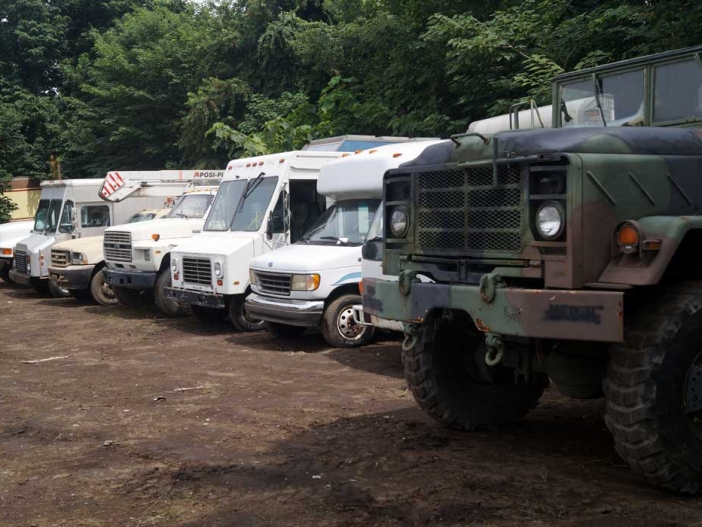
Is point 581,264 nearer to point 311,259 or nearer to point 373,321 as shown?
point 373,321

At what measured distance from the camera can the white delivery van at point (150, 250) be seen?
14016mm

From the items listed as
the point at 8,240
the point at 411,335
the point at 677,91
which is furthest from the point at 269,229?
the point at 8,240

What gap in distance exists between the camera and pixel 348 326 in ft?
34.9

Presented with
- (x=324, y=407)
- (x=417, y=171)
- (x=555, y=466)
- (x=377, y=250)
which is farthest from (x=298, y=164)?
(x=555, y=466)

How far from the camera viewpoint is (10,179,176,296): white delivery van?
17625mm

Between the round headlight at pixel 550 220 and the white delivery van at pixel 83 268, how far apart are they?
11750mm

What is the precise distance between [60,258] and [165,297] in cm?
358

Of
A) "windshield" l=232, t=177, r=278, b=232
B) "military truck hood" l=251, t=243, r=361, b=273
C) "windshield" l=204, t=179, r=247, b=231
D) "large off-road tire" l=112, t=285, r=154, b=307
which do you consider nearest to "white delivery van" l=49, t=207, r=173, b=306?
"large off-road tire" l=112, t=285, r=154, b=307

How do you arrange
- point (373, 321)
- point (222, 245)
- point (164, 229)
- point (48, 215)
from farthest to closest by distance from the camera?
point (48, 215), point (164, 229), point (222, 245), point (373, 321)

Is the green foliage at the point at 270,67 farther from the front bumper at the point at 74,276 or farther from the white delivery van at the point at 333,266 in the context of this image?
the front bumper at the point at 74,276

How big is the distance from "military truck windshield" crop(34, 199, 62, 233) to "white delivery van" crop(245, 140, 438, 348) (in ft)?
27.0

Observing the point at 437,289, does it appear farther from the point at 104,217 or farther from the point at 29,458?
the point at 104,217

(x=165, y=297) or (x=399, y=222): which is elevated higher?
(x=399, y=222)

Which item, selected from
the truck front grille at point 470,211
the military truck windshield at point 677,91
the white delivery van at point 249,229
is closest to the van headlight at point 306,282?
the white delivery van at point 249,229
